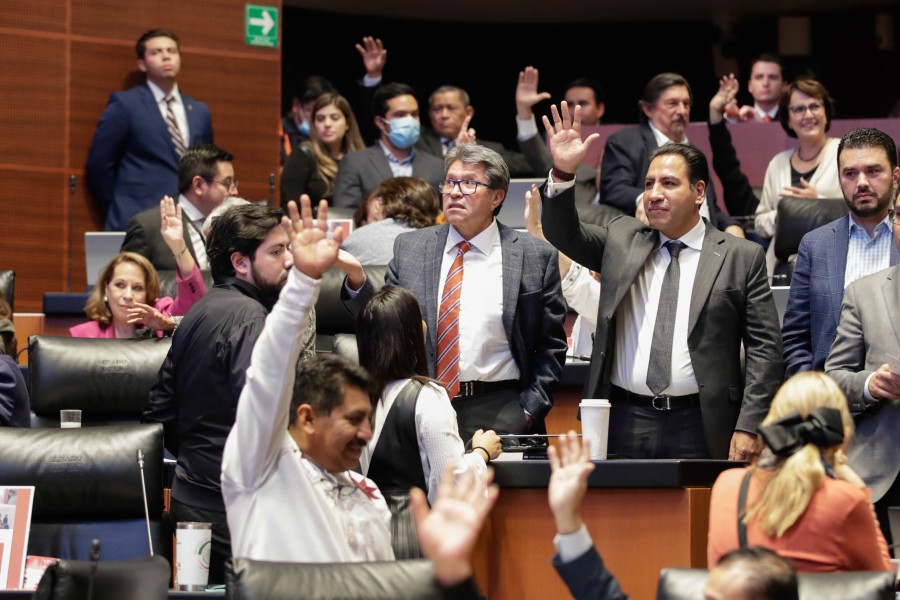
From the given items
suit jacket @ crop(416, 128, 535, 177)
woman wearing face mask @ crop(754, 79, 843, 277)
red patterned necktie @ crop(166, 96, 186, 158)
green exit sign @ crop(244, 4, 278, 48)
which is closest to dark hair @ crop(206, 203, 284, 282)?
woman wearing face mask @ crop(754, 79, 843, 277)

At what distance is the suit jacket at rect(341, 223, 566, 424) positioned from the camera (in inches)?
178

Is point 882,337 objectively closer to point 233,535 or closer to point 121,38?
point 233,535

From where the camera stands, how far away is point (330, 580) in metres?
2.78

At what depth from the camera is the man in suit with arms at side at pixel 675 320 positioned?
4355 mm

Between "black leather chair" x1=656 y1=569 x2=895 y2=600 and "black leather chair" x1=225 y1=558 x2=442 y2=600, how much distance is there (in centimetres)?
46

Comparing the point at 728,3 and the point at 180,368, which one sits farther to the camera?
the point at 728,3

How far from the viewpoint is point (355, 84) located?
12.9m

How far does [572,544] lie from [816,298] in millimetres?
2085

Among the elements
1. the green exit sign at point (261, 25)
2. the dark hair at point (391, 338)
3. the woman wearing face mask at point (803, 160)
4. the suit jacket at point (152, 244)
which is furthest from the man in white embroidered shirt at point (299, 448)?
the green exit sign at point (261, 25)

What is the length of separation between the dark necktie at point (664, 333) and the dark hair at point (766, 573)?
5.59 ft

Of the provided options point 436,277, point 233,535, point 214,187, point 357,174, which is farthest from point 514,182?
point 233,535

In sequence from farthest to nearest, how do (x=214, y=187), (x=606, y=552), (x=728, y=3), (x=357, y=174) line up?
(x=728, y=3), (x=357, y=174), (x=214, y=187), (x=606, y=552)

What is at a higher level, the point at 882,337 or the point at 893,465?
the point at 882,337

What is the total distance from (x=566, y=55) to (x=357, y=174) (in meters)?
6.58
